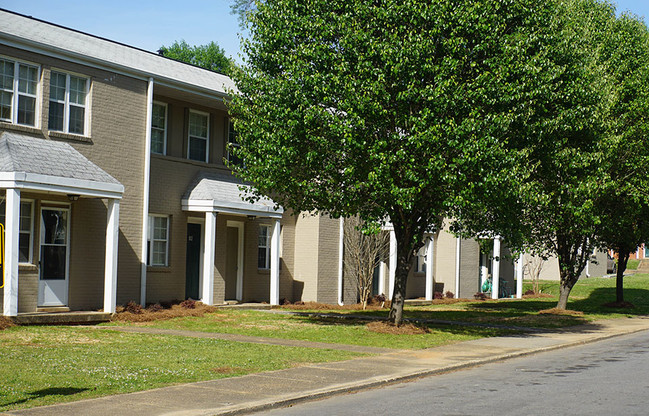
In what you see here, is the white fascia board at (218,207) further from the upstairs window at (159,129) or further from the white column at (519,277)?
the white column at (519,277)

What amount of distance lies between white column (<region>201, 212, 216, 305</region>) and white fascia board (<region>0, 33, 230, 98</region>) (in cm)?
372

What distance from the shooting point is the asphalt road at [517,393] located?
909cm

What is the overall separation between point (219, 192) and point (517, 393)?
47.7ft

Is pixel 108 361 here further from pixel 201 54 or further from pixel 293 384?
pixel 201 54

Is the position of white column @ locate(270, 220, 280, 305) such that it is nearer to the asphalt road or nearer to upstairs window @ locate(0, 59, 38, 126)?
upstairs window @ locate(0, 59, 38, 126)

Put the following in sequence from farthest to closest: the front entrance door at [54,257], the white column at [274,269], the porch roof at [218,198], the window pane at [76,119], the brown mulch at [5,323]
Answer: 1. the white column at [274,269]
2. the porch roof at [218,198]
3. the window pane at [76,119]
4. the front entrance door at [54,257]
5. the brown mulch at [5,323]

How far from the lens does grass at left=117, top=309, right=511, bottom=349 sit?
A: 1686 centimetres

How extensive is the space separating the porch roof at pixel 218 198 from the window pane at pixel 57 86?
5078 millimetres

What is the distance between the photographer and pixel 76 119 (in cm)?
1995

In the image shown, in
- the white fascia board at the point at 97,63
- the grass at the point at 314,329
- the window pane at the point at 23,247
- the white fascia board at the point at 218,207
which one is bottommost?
the grass at the point at 314,329

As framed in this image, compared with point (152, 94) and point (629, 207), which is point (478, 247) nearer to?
point (629, 207)

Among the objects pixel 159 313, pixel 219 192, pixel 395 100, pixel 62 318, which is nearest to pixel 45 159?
pixel 62 318

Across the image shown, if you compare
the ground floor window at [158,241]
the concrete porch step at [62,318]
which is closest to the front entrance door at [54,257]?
the concrete porch step at [62,318]

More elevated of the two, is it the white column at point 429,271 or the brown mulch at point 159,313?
the white column at point 429,271
